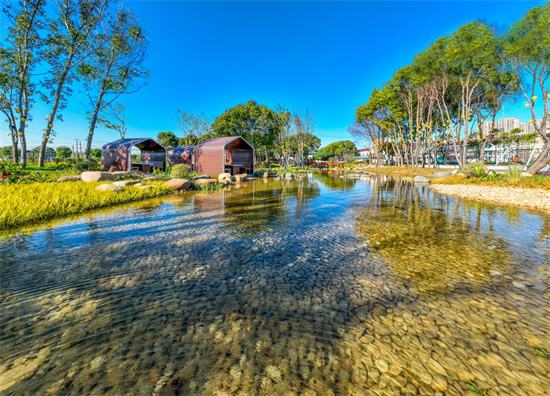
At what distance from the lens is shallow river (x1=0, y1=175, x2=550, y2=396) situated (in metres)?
1.85

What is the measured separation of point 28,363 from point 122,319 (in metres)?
0.71

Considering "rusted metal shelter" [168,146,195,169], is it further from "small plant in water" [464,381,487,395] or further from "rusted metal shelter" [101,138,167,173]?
"small plant in water" [464,381,487,395]

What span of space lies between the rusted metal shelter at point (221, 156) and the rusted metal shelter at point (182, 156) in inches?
35.4

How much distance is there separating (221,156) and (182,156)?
641cm

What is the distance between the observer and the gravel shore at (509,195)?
9.60 m

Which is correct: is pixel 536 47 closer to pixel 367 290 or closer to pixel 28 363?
pixel 367 290

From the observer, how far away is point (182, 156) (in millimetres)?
28297

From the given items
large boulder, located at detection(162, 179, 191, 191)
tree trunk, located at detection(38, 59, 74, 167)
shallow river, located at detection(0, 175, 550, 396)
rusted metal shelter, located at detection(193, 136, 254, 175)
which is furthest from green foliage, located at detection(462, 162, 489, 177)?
tree trunk, located at detection(38, 59, 74, 167)

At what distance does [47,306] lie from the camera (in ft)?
9.01

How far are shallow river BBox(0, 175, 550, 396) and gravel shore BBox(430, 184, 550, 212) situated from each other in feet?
20.5

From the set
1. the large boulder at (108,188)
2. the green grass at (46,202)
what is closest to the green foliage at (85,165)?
the large boulder at (108,188)

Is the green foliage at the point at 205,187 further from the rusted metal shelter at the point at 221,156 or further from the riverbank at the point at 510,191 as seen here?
the riverbank at the point at 510,191

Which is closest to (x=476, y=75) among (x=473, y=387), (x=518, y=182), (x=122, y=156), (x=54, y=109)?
(x=518, y=182)

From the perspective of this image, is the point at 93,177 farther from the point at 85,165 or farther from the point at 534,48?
the point at 534,48
